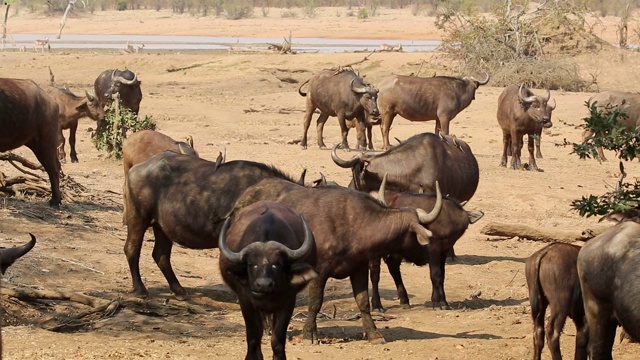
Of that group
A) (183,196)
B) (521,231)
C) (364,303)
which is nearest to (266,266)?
(364,303)

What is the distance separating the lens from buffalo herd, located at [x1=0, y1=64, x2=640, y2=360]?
773 cm

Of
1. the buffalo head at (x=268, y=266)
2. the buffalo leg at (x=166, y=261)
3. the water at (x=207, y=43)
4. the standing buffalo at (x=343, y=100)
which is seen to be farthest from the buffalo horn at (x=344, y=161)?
the water at (x=207, y=43)

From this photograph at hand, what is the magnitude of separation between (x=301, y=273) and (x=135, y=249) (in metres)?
3.70

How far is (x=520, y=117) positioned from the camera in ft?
71.3

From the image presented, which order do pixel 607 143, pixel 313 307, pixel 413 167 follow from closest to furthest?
pixel 607 143
pixel 313 307
pixel 413 167

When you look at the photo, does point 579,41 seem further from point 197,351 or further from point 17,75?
point 197,351

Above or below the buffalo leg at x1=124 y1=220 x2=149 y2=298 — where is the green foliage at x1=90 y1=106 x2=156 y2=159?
below

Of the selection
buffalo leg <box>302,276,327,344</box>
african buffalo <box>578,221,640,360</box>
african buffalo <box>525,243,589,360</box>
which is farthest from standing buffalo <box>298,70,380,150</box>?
african buffalo <box>578,221,640,360</box>


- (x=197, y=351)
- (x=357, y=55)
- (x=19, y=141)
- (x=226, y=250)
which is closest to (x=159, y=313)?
(x=197, y=351)

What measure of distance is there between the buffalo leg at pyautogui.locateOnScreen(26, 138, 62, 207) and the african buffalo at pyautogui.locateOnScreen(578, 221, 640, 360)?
8336mm

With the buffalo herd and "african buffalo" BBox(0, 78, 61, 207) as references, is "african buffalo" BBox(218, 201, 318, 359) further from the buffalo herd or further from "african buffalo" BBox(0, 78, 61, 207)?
"african buffalo" BBox(0, 78, 61, 207)

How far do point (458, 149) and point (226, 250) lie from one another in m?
6.88

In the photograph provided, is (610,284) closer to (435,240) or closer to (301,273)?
(301,273)

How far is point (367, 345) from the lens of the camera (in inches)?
373
